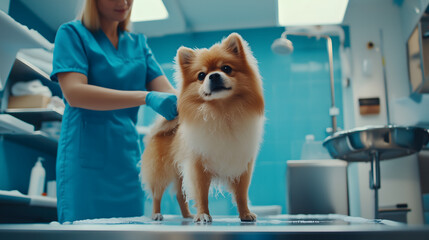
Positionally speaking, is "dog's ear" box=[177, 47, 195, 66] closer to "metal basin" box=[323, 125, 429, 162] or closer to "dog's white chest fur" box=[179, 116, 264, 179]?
"dog's white chest fur" box=[179, 116, 264, 179]

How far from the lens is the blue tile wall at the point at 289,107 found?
3428mm

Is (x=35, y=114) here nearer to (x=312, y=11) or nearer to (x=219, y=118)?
(x=219, y=118)

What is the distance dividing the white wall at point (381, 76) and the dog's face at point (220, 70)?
8.60 feet

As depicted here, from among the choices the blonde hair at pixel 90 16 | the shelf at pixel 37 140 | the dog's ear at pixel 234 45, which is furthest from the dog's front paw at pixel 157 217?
the shelf at pixel 37 140

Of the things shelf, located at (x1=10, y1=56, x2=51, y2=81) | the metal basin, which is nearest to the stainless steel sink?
the metal basin

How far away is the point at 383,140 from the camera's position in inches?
75.7

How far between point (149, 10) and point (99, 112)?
147 cm

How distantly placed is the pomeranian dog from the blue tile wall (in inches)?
96.3

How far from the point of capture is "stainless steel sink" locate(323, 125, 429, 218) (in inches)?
75.2

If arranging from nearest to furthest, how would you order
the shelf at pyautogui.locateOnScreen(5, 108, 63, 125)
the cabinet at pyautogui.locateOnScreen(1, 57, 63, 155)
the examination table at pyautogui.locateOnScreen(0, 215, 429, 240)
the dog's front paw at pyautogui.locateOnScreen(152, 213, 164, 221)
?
the examination table at pyautogui.locateOnScreen(0, 215, 429, 240) → the dog's front paw at pyautogui.locateOnScreen(152, 213, 164, 221) → the cabinet at pyautogui.locateOnScreen(1, 57, 63, 155) → the shelf at pyautogui.locateOnScreen(5, 108, 63, 125)

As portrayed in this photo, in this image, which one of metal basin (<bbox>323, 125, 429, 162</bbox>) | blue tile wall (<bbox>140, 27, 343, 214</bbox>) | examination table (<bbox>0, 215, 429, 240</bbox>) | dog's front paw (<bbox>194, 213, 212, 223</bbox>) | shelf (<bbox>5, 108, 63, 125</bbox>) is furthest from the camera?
blue tile wall (<bbox>140, 27, 343, 214</bbox>)

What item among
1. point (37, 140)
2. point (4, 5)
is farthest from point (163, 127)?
point (37, 140)

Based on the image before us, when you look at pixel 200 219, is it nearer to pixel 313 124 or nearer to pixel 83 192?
pixel 83 192

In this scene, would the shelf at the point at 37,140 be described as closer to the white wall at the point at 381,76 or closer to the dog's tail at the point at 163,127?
the dog's tail at the point at 163,127
